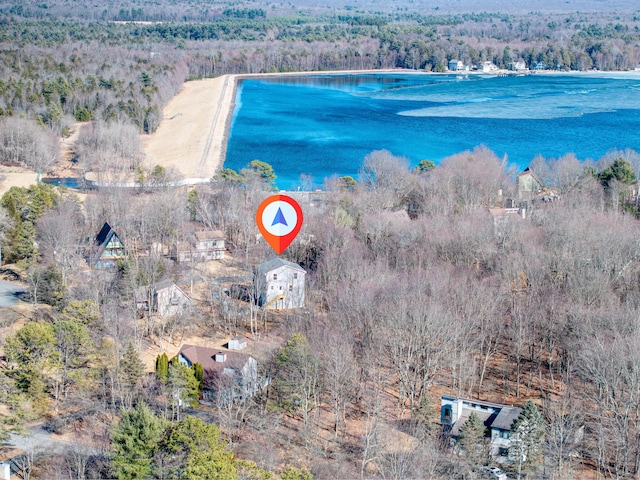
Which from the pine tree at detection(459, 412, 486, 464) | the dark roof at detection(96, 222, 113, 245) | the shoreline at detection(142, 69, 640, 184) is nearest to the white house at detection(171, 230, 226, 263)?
the dark roof at detection(96, 222, 113, 245)

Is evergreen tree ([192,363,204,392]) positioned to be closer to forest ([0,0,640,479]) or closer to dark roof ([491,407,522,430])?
forest ([0,0,640,479])

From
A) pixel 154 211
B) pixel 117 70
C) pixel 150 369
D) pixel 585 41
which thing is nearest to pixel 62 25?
pixel 117 70

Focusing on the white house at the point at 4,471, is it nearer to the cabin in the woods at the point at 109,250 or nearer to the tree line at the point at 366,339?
the tree line at the point at 366,339

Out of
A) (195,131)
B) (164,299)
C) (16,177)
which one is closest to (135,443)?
(164,299)

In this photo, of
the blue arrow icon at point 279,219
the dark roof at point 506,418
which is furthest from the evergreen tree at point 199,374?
the blue arrow icon at point 279,219

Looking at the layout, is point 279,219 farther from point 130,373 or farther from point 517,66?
point 517,66

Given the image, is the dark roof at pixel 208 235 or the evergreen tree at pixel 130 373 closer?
the evergreen tree at pixel 130 373
